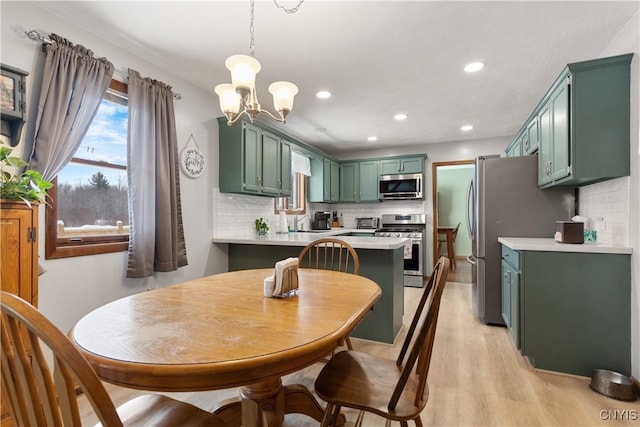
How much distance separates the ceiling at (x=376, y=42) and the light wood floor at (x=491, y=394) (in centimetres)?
240

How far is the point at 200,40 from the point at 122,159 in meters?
1.11

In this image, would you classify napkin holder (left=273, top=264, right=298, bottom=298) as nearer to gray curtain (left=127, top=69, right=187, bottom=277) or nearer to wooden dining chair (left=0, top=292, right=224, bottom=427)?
wooden dining chair (left=0, top=292, right=224, bottom=427)

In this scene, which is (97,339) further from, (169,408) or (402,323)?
(402,323)

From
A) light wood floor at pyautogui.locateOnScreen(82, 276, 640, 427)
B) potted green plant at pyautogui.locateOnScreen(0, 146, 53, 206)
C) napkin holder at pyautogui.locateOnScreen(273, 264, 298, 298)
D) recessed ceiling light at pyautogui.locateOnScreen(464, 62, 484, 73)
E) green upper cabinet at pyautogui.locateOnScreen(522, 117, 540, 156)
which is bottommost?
light wood floor at pyautogui.locateOnScreen(82, 276, 640, 427)

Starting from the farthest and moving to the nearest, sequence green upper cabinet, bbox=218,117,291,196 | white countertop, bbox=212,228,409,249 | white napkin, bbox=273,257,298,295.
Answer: green upper cabinet, bbox=218,117,291,196, white countertop, bbox=212,228,409,249, white napkin, bbox=273,257,298,295

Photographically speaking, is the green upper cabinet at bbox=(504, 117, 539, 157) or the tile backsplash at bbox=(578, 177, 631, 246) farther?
the green upper cabinet at bbox=(504, 117, 539, 157)

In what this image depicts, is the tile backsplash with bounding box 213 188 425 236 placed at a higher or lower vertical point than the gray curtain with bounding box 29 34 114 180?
lower

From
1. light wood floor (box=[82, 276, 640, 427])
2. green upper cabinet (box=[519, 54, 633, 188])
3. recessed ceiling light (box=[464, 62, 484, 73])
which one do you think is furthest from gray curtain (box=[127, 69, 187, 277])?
green upper cabinet (box=[519, 54, 633, 188])

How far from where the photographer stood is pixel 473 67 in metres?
2.62

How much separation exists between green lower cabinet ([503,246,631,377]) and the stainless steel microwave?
10.2ft

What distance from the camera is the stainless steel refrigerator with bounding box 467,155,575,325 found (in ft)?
9.53

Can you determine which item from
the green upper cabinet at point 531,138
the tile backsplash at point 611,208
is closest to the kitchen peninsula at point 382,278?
the tile backsplash at point 611,208

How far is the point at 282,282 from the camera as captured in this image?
1.32 meters

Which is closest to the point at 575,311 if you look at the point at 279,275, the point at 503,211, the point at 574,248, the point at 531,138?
the point at 574,248
